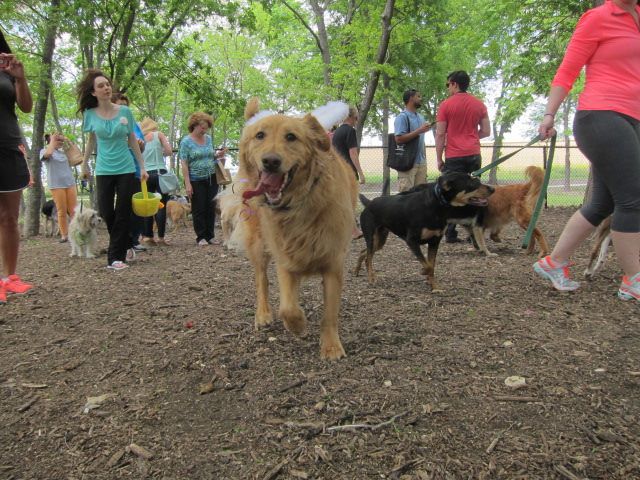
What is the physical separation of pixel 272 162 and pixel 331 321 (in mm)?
1071

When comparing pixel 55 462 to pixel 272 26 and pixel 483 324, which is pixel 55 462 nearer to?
pixel 483 324

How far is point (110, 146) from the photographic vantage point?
5641mm

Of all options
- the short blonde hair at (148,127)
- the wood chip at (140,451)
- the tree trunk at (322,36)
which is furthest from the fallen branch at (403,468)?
Answer: the tree trunk at (322,36)

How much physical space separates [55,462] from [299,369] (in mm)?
1301

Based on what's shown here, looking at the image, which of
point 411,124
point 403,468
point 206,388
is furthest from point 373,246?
point 403,468

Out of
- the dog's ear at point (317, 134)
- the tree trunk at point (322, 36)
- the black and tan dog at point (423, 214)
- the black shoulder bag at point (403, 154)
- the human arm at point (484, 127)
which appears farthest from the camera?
the tree trunk at point (322, 36)

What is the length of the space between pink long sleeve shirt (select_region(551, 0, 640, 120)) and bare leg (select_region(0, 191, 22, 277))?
16.1ft

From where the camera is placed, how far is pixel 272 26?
1700 cm

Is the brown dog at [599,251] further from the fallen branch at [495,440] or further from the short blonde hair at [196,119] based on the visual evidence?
the short blonde hair at [196,119]

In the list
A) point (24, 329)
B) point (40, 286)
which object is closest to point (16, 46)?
point (40, 286)

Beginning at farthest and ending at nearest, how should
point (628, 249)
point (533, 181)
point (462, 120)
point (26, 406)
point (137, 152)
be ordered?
point (533, 181) < point (462, 120) < point (137, 152) < point (628, 249) < point (26, 406)

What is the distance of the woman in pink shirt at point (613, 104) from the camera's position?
132 inches

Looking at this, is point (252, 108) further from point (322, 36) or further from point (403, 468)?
point (322, 36)

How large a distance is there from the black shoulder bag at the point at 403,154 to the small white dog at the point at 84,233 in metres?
4.84
